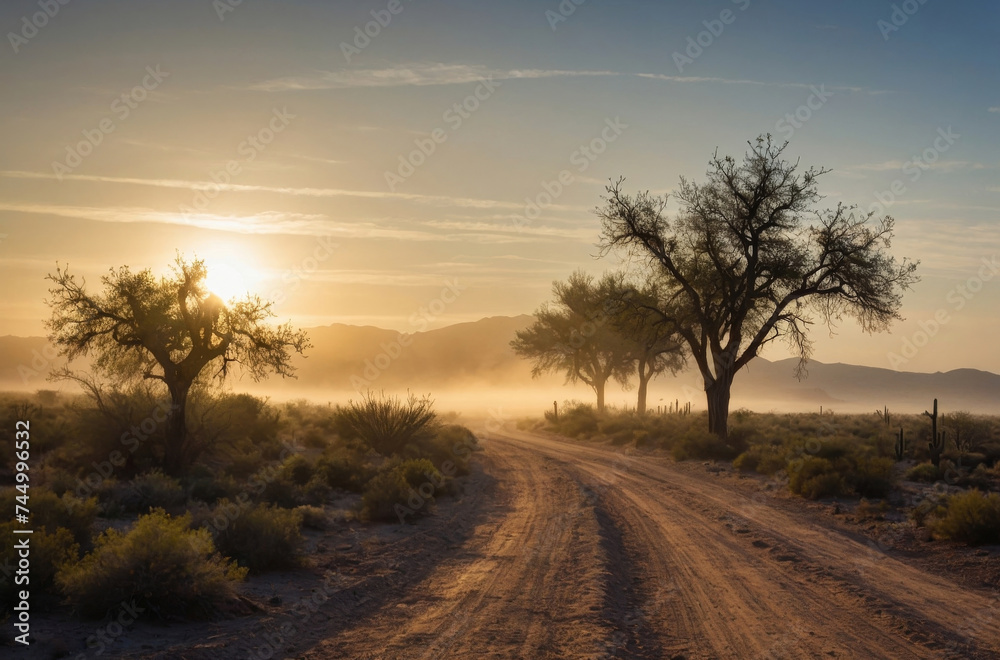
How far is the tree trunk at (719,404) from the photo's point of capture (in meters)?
29.1

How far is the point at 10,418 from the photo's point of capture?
22.3 meters

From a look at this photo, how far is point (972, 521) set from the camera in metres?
12.0

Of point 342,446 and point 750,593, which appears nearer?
point 750,593

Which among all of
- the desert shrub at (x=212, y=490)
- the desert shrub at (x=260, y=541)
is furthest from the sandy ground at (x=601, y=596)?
the desert shrub at (x=212, y=490)

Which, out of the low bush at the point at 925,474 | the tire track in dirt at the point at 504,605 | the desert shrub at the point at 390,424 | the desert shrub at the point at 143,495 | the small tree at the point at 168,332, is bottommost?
the tire track in dirt at the point at 504,605

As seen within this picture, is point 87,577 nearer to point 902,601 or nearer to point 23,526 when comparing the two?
point 23,526

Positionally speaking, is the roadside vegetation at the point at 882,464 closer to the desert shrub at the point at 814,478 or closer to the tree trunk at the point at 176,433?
the desert shrub at the point at 814,478

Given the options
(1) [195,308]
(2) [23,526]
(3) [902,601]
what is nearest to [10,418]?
(1) [195,308]

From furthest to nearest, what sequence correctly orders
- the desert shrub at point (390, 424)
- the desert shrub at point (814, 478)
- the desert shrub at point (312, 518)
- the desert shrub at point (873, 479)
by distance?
the desert shrub at point (390, 424) < the desert shrub at point (814, 478) < the desert shrub at point (873, 479) < the desert shrub at point (312, 518)

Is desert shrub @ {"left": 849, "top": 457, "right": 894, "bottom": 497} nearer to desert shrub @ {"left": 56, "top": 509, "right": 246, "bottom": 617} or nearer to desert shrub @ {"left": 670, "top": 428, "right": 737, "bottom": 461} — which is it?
desert shrub @ {"left": 670, "top": 428, "right": 737, "bottom": 461}

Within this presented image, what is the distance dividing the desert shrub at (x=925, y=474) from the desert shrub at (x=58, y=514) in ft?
65.0

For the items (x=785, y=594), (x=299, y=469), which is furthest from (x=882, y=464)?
(x=299, y=469)

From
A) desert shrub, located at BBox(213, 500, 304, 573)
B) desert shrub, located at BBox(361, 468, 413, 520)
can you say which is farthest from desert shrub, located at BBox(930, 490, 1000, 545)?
desert shrub, located at BBox(213, 500, 304, 573)

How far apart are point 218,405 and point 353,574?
14.1 metres
